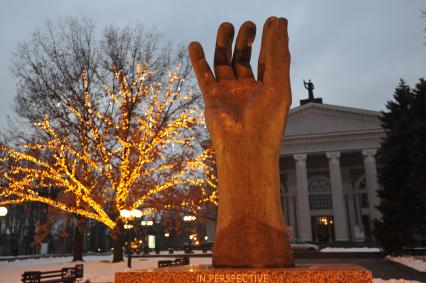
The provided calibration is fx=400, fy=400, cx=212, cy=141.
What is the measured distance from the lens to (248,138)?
4.66m

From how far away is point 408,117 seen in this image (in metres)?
22.0

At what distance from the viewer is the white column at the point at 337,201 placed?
43.2 m

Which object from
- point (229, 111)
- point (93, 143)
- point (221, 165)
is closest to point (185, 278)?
point (221, 165)

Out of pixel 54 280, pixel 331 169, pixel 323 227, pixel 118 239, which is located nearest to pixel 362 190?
pixel 323 227

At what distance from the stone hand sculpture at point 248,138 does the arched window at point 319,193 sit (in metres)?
47.8

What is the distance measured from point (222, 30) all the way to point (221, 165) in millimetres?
1675

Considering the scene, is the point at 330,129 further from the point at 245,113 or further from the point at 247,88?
the point at 245,113

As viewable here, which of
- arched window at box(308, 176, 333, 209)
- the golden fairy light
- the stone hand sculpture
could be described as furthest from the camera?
arched window at box(308, 176, 333, 209)

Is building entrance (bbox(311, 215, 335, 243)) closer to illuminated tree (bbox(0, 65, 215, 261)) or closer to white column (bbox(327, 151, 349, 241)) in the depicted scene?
white column (bbox(327, 151, 349, 241))

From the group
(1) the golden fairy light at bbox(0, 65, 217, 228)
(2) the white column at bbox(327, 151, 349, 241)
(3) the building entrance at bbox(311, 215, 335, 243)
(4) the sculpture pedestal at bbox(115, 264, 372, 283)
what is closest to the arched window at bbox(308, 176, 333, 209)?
(3) the building entrance at bbox(311, 215, 335, 243)

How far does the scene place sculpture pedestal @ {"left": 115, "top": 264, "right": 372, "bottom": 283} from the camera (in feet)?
12.0

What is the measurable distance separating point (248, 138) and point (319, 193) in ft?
163

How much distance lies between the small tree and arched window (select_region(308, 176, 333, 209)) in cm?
2717

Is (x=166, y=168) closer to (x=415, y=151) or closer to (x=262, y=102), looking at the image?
(x=415, y=151)
